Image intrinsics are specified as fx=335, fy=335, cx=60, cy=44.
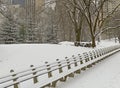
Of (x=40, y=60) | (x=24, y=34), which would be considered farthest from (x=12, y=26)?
(x=40, y=60)

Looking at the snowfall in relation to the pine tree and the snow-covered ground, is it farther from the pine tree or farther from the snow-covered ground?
the pine tree

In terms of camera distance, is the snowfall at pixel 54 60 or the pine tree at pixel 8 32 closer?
the snowfall at pixel 54 60

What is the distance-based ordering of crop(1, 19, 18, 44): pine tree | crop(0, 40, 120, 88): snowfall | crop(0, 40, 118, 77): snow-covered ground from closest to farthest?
crop(0, 40, 120, 88): snowfall, crop(0, 40, 118, 77): snow-covered ground, crop(1, 19, 18, 44): pine tree

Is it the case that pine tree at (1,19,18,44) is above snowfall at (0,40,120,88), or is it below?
above

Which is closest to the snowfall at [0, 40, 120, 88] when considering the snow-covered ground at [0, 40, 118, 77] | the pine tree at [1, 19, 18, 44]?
the snow-covered ground at [0, 40, 118, 77]

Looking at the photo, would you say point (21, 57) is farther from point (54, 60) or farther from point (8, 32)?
point (8, 32)

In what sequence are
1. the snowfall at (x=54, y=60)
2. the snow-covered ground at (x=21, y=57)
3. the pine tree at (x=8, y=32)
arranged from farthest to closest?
the pine tree at (x=8, y=32) → the snow-covered ground at (x=21, y=57) → the snowfall at (x=54, y=60)

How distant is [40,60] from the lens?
25.8m

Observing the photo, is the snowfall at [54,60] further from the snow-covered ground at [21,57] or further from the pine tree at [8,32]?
the pine tree at [8,32]

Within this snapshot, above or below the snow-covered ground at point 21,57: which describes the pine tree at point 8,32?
above

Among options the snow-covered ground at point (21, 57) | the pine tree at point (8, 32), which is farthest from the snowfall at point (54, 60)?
the pine tree at point (8, 32)

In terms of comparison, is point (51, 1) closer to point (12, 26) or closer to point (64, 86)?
point (12, 26)

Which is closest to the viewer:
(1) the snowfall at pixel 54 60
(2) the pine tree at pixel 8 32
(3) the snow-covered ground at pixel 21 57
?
(1) the snowfall at pixel 54 60

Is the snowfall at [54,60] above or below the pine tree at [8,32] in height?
below
